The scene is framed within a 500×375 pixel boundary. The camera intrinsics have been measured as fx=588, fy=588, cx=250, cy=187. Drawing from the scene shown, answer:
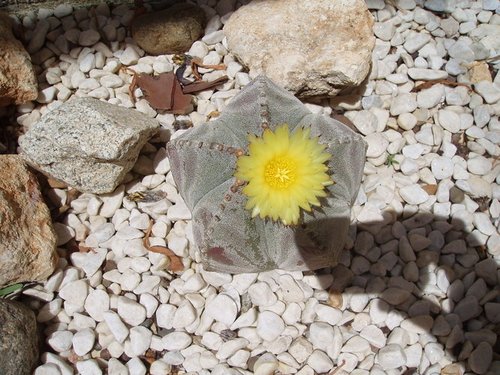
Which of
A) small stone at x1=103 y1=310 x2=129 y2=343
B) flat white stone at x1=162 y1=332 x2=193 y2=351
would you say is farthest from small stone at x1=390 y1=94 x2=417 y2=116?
small stone at x1=103 y1=310 x2=129 y2=343

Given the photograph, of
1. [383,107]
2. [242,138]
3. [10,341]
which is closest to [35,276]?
[10,341]

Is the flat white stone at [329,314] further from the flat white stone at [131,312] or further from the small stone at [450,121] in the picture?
the small stone at [450,121]

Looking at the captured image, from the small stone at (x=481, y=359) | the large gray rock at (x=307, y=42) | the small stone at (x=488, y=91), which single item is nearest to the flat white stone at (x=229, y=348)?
the small stone at (x=481, y=359)

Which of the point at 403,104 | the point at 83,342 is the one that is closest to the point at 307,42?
the point at 403,104

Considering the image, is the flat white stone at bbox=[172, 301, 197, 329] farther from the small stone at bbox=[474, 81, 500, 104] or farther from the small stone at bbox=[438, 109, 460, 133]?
the small stone at bbox=[474, 81, 500, 104]

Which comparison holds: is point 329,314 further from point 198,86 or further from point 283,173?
point 198,86

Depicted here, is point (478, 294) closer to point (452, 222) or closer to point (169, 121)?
point (452, 222)
